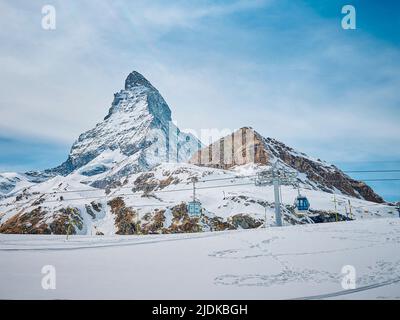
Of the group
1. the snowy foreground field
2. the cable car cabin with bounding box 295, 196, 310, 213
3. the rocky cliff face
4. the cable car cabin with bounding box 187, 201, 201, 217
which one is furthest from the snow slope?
the rocky cliff face

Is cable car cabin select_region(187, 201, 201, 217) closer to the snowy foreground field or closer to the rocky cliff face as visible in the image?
the snowy foreground field

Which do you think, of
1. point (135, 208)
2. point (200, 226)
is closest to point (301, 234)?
point (200, 226)

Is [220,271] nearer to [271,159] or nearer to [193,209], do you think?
[193,209]

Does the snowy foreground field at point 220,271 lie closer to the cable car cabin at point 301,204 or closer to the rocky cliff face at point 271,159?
the cable car cabin at point 301,204

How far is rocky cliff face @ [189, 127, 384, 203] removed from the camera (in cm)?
16362

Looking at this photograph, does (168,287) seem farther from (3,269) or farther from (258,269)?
(3,269)

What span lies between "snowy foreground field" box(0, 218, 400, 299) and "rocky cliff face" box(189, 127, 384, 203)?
142 meters

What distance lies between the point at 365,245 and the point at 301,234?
3.67m

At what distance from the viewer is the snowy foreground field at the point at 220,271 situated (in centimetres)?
647

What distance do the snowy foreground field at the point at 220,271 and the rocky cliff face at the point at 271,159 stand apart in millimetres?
141715

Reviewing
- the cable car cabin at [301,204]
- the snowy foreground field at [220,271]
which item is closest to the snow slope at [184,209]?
the cable car cabin at [301,204]

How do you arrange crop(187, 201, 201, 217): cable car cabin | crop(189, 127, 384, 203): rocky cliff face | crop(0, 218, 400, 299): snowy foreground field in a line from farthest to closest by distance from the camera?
crop(189, 127, 384, 203): rocky cliff face → crop(187, 201, 201, 217): cable car cabin → crop(0, 218, 400, 299): snowy foreground field

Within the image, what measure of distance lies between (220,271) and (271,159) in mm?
157598
